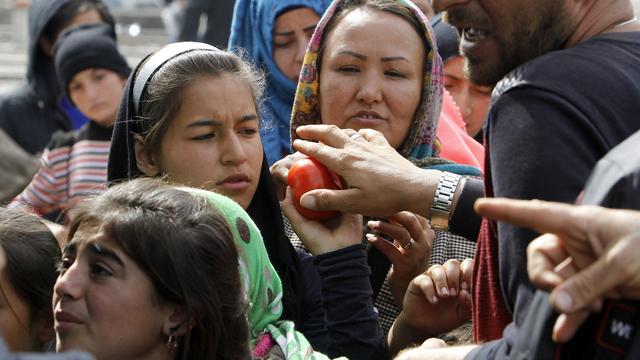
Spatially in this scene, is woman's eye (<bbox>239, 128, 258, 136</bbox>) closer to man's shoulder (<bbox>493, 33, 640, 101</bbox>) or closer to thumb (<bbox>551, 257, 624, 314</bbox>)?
man's shoulder (<bbox>493, 33, 640, 101</bbox>)

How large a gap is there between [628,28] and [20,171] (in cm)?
140

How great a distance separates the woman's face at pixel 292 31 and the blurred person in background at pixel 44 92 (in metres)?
1.93

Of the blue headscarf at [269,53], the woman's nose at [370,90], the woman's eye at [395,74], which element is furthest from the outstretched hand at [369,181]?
the blue headscarf at [269,53]

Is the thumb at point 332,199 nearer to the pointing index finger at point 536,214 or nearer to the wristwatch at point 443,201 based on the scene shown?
the wristwatch at point 443,201

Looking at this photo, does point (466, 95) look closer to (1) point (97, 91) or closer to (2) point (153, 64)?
(1) point (97, 91)

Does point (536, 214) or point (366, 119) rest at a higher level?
point (536, 214)

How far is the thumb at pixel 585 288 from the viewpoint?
5.41 feet

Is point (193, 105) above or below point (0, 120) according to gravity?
above

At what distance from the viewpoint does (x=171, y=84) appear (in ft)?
10.6

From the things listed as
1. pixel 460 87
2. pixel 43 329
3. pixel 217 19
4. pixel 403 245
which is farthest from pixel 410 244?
pixel 217 19

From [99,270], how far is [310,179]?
32.8 inches

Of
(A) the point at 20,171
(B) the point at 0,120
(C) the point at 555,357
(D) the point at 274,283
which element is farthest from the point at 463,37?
(B) the point at 0,120

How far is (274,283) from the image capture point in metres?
2.78

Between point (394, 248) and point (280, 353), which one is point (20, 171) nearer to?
point (280, 353)
